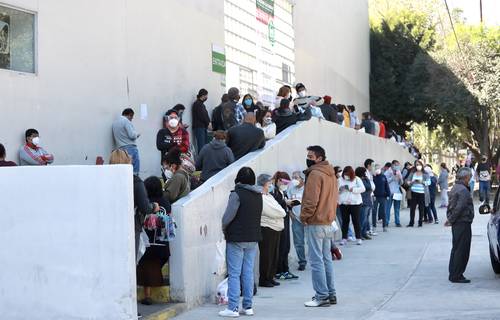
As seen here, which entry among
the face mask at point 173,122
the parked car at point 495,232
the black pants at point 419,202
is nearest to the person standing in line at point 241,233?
the parked car at point 495,232

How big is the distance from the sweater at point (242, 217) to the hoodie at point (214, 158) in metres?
2.81

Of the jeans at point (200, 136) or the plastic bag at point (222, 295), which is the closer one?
the plastic bag at point (222, 295)

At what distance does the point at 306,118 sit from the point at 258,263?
245 inches

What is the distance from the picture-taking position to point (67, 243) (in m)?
9.64

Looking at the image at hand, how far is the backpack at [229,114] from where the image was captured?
17000 millimetres

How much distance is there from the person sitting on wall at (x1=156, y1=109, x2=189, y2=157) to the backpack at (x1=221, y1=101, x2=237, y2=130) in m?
1.43

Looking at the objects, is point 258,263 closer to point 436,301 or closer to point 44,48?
point 436,301

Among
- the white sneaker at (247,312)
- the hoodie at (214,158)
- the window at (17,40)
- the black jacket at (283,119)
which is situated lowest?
the white sneaker at (247,312)

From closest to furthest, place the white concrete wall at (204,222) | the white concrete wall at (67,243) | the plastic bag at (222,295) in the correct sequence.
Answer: the white concrete wall at (67,243), the white concrete wall at (204,222), the plastic bag at (222,295)

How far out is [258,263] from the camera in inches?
529

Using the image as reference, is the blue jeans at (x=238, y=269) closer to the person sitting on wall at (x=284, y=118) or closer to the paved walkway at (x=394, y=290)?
the paved walkway at (x=394, y=290)

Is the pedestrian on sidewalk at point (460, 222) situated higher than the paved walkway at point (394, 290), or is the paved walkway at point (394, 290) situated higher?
the pedestrian on sidewalk at point (460, 222)

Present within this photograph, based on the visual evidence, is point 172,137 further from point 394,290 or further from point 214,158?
point 394,290

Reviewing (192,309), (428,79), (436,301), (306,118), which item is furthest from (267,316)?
(428,79)
